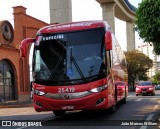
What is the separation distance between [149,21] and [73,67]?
364cm

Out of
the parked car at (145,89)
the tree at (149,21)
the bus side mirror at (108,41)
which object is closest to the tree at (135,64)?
the parked car at (145,89)

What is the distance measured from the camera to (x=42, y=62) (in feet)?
44.4

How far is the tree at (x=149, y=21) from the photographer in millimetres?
14367

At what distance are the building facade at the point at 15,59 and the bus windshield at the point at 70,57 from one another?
80.9 feet

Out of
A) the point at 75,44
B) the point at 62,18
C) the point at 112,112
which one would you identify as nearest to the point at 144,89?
the point at 62,18

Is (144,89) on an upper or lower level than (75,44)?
lower

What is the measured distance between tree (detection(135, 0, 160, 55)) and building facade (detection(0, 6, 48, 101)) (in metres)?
24.5

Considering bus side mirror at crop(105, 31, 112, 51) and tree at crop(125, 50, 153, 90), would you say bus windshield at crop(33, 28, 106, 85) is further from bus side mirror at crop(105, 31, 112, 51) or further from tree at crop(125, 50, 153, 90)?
tree at crop(125, 50, 153, 90)

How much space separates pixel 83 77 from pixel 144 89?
24.4 meters

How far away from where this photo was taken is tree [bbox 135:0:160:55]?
47.1 feet

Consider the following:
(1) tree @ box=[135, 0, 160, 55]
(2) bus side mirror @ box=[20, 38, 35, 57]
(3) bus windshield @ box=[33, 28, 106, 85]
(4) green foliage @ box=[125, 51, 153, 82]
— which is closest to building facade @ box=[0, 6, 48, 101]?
(2) bus side mirror @ box=[20, 38, 35, 57]

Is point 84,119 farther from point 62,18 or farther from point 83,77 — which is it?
point 62,18

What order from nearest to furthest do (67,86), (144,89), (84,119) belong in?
(67,86)
(84,119)
(144,89)

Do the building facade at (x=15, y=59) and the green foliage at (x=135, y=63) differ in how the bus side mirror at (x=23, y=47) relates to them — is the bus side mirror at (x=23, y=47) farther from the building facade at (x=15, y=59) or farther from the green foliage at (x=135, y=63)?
the green foliage at (x=135, y=63)
